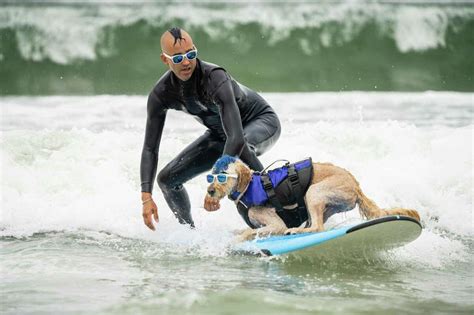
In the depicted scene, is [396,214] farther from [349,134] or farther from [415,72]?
[415,72]

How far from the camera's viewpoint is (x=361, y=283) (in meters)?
5.98

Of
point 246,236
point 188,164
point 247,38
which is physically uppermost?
point 247,38

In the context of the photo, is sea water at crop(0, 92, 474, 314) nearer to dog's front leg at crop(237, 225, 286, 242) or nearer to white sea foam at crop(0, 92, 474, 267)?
Answer: white sea foam at crop(0, 92, 474, 267)

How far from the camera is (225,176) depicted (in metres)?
6.46

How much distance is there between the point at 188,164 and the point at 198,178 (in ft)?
10.9

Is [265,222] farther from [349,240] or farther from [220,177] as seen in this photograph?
[349,240]

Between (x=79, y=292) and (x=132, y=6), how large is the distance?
16236 millimetres

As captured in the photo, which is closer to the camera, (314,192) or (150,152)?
(314,192)

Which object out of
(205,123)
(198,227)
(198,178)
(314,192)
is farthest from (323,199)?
(198,178)

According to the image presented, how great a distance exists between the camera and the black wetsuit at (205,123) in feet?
21.7

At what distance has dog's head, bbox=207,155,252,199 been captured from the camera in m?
6.46

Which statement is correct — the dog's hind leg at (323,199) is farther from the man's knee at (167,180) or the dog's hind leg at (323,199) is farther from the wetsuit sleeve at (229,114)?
the man's knee at (167,180)

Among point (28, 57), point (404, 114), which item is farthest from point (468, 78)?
point (28, 57)

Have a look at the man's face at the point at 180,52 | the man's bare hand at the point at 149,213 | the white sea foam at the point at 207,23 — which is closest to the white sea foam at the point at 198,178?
the man's bare hand at the point at 149,213
